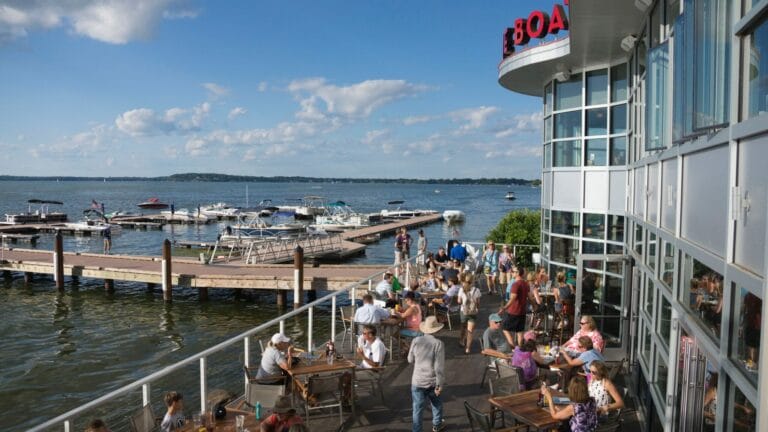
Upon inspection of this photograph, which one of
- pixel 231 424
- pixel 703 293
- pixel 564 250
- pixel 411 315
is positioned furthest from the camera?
pixel 564 250

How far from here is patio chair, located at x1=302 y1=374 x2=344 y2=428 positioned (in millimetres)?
7203

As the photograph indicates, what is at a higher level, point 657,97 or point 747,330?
point 657,97

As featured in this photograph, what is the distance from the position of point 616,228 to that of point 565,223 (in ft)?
5.66

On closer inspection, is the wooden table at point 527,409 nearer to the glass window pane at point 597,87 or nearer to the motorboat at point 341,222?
the glass window pane at point 597,87

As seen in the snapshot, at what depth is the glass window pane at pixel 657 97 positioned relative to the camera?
6.56 metres

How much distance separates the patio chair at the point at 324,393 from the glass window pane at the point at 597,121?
8357 mm

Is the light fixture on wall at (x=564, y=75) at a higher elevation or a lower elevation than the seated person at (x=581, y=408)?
higher

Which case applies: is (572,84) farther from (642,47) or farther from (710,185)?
(710,185)

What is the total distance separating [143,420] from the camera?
19.2 feet

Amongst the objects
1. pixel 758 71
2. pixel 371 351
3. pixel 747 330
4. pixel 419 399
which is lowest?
pixel 419 399

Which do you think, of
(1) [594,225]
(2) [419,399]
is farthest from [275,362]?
(1) [594,225]

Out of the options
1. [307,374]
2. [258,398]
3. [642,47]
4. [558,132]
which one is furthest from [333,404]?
[558,132]

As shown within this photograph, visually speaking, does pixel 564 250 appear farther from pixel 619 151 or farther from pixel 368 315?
pixel 368 315

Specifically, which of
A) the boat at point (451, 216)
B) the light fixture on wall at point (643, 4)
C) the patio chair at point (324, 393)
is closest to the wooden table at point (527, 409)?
the patio chair at point (324, 393)
